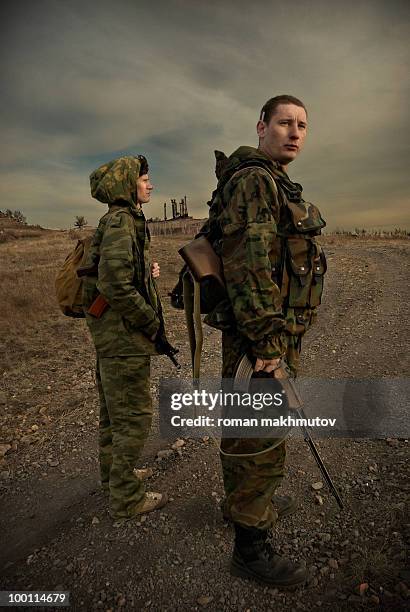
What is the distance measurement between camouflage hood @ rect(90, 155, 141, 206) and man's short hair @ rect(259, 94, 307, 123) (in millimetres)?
981

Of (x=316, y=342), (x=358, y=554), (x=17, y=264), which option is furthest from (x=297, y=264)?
(x=17, y=264)

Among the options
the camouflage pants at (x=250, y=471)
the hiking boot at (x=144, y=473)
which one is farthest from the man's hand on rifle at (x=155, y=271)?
the hiking boot at (x=144, y=473)

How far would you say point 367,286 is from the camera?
9453 millimetres

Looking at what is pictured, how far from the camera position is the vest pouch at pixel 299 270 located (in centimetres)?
214

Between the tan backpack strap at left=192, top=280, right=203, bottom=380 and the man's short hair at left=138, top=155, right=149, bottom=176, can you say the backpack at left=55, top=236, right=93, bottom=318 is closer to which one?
the man's short hair at left=138, top=155, right=149, bottom=176

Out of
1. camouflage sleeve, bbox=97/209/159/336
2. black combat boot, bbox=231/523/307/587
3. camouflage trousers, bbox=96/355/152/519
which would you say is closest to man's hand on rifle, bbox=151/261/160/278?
camouflage sleeve, bbox=97/209/159/336

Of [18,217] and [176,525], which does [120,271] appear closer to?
[176,525]

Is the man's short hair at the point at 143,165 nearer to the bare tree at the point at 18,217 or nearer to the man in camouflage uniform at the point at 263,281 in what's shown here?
the man in camouflage uniform at the point at 263,281

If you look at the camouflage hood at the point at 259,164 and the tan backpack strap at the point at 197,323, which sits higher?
the camouflage hood at the point at 259,164

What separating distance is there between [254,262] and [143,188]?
1.30 metres

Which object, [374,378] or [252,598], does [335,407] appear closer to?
[374,378]

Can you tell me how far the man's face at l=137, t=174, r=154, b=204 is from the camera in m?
2.80

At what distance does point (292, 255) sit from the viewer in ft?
7.02

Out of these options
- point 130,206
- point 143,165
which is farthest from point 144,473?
point 143,165
